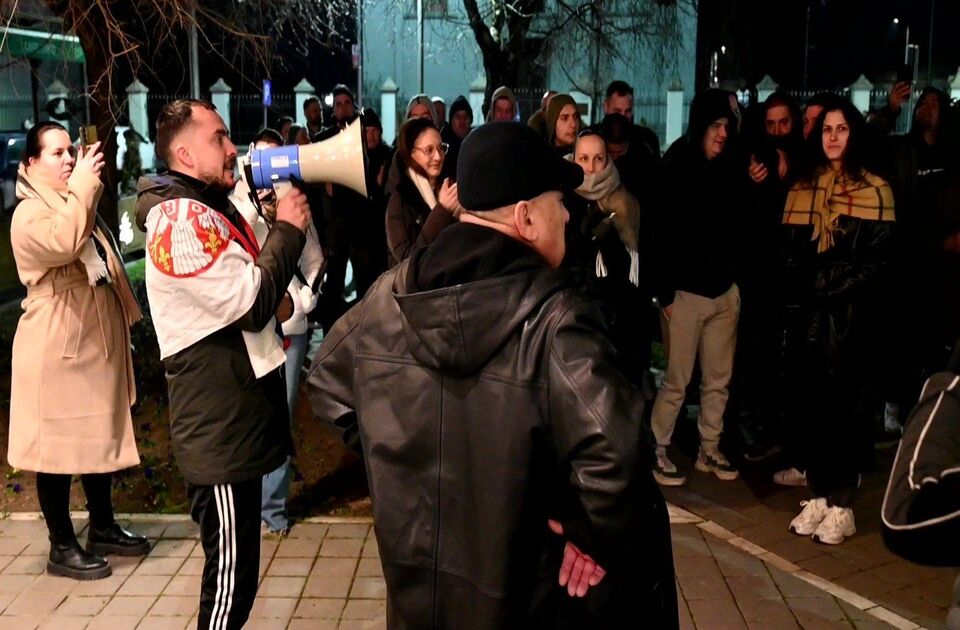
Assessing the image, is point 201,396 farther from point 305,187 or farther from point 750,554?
point 750,554

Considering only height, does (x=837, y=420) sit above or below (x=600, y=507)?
below

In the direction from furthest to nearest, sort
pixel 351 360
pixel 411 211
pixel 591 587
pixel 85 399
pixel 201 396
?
pixel 411 211 < pixel 85 399 < pixel 201 396 < pixel 351 360 < pixel 591 587

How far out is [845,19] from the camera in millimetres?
58125

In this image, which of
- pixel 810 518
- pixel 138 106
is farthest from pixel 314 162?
pixel 138 106

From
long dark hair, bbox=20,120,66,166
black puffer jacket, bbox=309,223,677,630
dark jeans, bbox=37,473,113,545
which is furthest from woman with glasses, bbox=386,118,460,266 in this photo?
black puffer jacket, bbox=309,223,677,630

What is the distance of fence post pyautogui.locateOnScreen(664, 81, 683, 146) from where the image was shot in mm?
22141

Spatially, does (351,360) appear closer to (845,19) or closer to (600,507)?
(600,507)

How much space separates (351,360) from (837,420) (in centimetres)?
342

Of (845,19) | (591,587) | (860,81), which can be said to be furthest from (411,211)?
(845,19)

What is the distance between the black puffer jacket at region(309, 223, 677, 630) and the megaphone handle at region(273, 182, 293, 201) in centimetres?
103

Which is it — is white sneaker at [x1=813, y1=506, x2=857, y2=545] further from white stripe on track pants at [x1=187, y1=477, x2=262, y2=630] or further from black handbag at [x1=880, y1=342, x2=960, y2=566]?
black handbag at [x1=880, y1=342, x2=960, y2=566]

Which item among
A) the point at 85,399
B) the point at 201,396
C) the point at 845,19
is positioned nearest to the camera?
the point at 201,396

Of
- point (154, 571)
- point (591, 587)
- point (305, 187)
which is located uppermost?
point (305, 187)

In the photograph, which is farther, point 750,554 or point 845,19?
point 845,19
